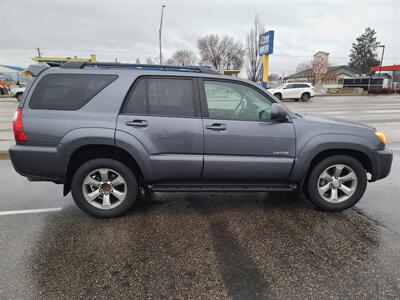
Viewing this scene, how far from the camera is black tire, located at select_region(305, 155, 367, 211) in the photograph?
3.40 meters

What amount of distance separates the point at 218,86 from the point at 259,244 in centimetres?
196

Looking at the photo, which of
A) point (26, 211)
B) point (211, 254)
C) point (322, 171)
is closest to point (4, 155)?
point (26, 211)

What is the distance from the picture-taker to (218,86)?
132 inches

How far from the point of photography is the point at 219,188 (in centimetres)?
335

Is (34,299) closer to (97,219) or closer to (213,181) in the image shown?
(97,219)

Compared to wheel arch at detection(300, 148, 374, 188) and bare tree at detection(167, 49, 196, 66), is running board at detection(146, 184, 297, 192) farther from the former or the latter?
bare tree at detection(167, 49, 196, 66)

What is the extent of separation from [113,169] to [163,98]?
1072mm

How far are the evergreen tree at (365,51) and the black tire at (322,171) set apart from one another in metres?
84.6

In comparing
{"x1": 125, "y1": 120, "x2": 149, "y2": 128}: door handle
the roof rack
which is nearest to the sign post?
the roof rack

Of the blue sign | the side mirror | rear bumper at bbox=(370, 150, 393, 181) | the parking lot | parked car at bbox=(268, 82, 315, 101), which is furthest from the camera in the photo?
the blue sign

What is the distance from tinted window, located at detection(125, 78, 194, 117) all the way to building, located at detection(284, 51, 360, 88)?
57044mm

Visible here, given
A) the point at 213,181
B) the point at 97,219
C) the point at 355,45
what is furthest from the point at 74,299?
the point at 355,45

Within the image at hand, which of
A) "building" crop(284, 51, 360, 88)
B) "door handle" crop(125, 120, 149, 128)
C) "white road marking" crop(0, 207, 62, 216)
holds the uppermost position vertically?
"building" crop(284, 51, 360, 88)

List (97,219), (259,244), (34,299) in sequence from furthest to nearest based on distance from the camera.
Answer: (97,219) < (259,244) < (34,299)
